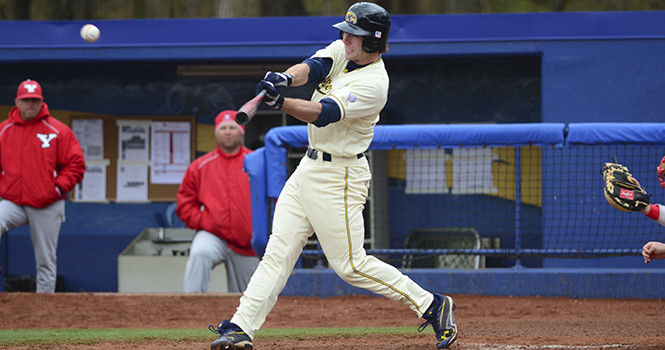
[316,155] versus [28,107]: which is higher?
[28,107]

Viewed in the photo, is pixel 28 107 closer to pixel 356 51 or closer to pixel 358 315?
pixel 358 315

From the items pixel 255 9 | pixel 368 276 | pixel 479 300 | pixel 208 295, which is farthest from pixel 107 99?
pixel 255 9

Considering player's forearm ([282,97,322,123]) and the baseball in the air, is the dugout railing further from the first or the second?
player's forearm ([282,97,322,123])

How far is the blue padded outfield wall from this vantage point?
5.65m

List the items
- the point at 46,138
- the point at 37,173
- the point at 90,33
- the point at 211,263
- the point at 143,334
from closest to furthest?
the point at 143,334 → the point at 211,263 → the point at 37,173 → the point at 46,138 → the point at 90,33

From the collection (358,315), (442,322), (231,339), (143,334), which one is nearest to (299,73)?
(231,339)

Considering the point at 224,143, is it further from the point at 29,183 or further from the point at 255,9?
the point at 255,9

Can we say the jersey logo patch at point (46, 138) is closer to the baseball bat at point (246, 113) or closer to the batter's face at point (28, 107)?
the batter's face at point (28, 107)

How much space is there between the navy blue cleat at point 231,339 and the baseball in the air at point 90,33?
4292 millimetres

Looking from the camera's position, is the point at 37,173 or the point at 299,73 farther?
the point at 37,173

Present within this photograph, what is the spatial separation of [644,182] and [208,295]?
3822 mm

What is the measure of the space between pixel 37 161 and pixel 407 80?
3.64 metres

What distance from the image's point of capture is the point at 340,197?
329 centimetres

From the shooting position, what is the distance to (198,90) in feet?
24.8
